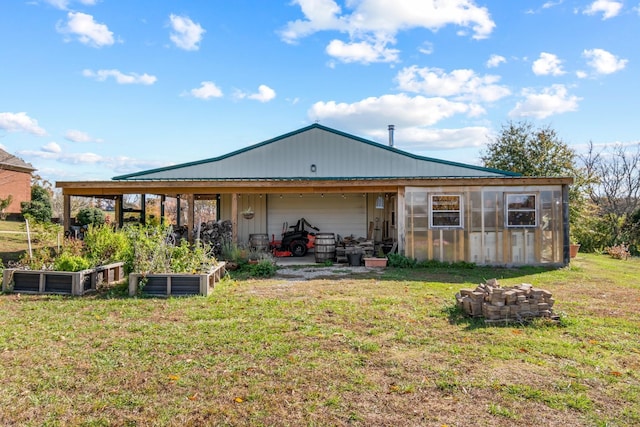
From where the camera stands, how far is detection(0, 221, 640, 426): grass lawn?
8.63ft

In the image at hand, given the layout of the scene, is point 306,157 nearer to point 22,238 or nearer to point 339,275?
point 339,275

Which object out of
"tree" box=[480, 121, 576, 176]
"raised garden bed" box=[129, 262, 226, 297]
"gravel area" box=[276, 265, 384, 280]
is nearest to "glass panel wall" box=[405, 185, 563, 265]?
"gravel area" box=[276, 265, 384, 280]

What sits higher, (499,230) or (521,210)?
(521,210)

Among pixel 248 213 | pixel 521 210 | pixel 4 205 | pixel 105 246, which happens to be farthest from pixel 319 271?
pixel 4 205

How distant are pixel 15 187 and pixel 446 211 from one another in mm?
24151

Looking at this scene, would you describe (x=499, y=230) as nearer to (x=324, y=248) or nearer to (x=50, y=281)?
(x=324, y=248)

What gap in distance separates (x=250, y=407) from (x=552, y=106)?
21.4m

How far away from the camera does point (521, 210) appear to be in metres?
9.85

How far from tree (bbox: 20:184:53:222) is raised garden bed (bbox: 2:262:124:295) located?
1444 cm

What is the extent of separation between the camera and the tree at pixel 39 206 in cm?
1923

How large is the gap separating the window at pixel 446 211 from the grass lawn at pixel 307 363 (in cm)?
415

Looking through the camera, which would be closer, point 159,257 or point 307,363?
point 307,363

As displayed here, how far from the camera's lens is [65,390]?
2918mm

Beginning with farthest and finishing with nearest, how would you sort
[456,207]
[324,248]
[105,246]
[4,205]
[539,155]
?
[4,205]
[539,155]
[324,248]
[456,207]
[105,246]
